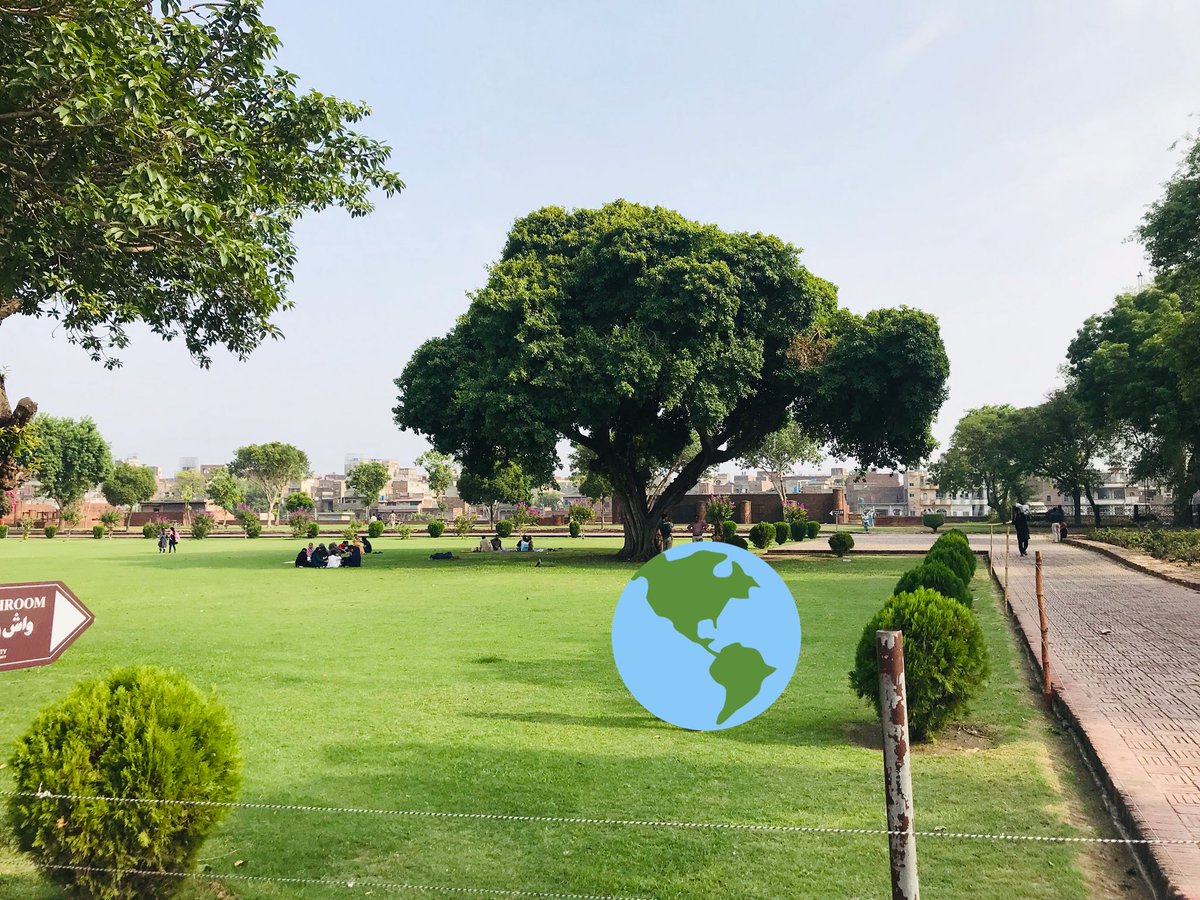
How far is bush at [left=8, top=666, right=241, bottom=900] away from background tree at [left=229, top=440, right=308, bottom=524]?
265 ft

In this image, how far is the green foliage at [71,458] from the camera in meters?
67.5

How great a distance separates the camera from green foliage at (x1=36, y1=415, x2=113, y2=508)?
6750cm

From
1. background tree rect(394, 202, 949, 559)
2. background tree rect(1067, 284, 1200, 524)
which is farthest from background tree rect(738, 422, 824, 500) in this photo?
background tree rect(394, 202, 949, 559)

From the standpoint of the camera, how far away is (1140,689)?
7492mm


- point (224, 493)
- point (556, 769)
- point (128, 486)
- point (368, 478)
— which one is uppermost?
point (368, 478)

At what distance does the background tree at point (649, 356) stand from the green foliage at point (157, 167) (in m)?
11.5

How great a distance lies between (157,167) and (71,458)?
7227 centimetres

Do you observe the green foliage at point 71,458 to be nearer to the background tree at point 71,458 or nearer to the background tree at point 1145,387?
the background tree at point 71,458

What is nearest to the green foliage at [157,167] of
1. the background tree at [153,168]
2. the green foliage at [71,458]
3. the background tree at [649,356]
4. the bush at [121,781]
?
the background tree at [153,168]

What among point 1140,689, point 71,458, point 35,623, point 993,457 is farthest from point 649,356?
point 71,458

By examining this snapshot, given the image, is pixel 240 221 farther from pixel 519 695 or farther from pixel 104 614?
pixel 104 614

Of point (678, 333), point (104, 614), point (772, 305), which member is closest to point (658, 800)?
point (104, 614)

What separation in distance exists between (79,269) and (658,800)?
7.11 metres

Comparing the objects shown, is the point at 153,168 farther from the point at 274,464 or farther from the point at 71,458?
the point at 274,464
